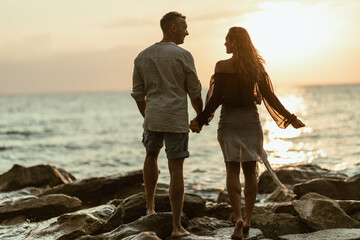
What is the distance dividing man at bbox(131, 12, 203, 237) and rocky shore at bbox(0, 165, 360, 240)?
1.90 ft

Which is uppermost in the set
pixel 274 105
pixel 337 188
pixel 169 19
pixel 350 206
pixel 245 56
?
pixel 169 19

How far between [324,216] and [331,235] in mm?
627

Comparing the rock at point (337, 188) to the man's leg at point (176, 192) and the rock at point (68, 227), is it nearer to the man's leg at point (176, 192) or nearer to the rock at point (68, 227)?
the rock at point (68, 227)

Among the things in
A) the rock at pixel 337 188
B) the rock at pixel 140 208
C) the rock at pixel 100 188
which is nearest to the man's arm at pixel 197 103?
the rock at pixel 140 208

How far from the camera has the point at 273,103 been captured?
583cm

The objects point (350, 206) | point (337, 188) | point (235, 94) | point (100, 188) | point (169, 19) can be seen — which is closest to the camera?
point (169, 19)

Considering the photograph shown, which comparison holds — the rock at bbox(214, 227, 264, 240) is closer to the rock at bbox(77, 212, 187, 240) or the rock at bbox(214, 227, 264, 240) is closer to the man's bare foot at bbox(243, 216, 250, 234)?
the man's bare foot at bbox(243, 216, 250, 234)

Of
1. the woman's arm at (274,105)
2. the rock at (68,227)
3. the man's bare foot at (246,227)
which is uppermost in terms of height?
the woman's arm at (274,105)

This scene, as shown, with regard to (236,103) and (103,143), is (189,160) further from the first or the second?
(236,103)

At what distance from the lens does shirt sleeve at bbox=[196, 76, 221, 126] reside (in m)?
5.68

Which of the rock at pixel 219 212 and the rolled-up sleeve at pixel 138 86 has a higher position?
the rolled-up sleeve at pixel 138 86

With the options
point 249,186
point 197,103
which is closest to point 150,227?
point 249,186

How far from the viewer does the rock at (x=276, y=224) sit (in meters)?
6.30

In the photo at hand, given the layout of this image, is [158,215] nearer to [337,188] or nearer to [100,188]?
[337,188]
